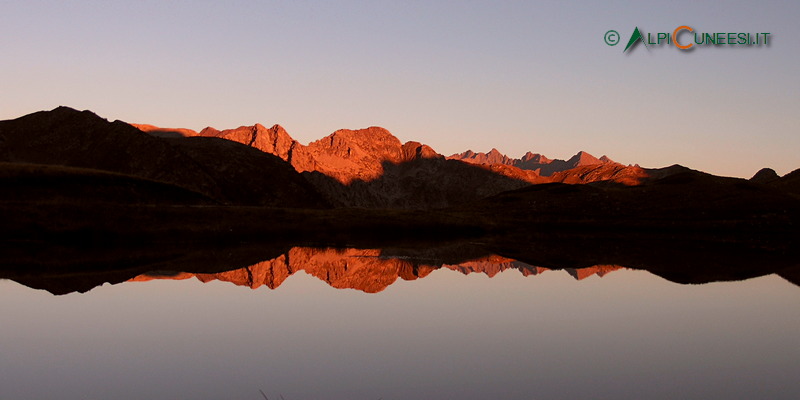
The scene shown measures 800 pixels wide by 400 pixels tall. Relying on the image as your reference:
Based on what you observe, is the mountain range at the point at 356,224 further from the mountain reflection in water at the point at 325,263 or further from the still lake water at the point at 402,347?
the still lake water at the point at 402,347

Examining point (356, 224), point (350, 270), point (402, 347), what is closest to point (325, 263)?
point (350, 270)

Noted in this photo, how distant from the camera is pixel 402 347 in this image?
28.1m

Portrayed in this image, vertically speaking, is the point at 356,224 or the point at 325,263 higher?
the point at 356,224

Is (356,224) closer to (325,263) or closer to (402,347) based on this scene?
(325,263)

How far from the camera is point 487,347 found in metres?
28.6

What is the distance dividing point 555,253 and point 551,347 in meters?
62.6

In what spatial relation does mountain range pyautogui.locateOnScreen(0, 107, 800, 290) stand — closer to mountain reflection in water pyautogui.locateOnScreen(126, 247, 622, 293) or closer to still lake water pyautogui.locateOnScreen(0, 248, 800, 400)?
mountain reflection in water pyautogui.locateOnScreen(126, 247, 622, 293)

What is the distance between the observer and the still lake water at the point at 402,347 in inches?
859

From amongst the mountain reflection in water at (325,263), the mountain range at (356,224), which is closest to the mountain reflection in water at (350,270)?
the mountain reflection in water at (325,263)

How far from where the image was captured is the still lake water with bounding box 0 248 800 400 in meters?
21.8

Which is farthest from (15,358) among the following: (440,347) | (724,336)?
(724,336)

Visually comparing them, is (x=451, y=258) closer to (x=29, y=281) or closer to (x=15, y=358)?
(x=29, y=281)

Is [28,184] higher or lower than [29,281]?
higher

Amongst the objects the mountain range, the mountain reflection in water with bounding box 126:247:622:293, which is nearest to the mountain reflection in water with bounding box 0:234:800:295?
the mountain reflection in water with bounding box 126:247:622:293
